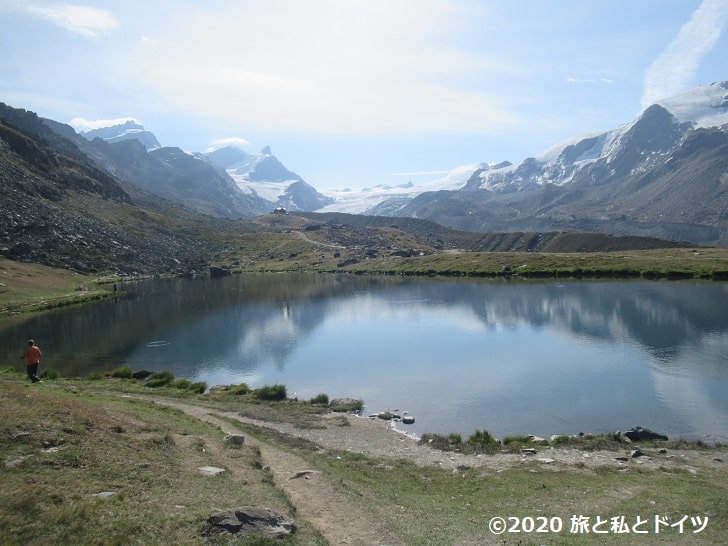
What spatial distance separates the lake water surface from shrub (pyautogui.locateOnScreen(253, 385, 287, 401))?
3.57m

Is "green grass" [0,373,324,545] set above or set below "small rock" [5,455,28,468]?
below

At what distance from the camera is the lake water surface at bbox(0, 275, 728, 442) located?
124 ft

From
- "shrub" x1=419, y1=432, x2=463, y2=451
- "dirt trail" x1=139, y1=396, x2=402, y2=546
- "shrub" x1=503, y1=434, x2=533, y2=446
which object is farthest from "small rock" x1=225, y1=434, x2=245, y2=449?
"shrub" x1=503, y1=434, x2=533, y2=446

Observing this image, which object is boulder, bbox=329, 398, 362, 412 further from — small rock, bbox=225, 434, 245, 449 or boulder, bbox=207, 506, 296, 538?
boulder, bbox=207, 506, 296, 538

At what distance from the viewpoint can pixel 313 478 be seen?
21.1 metres

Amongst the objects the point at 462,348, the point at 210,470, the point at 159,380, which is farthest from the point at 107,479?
the point at 462,348

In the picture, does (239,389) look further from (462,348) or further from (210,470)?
(462,348)

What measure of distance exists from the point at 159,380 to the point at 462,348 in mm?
34454

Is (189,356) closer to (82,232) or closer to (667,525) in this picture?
(667,525)

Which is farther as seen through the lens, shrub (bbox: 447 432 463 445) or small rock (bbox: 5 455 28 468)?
shrub (bbox: 447 432 463 445)

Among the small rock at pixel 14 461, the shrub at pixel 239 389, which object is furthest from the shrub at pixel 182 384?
the small rock at pixel 14 461

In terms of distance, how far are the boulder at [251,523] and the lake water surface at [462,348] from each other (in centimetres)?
2095

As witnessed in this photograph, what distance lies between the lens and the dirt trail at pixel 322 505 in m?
15.6

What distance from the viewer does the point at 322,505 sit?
1819 centimetres
